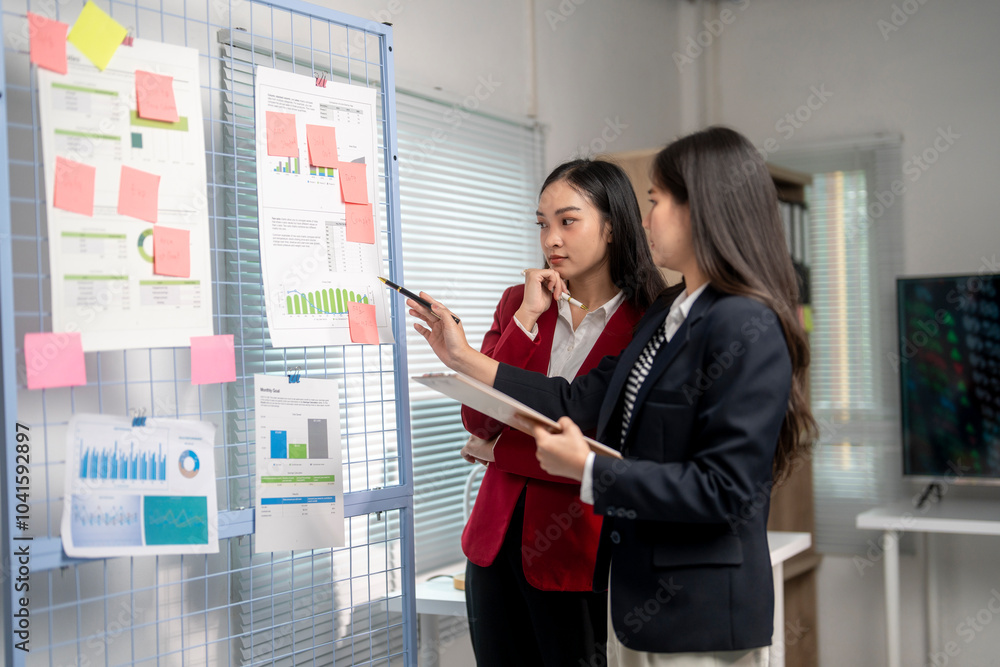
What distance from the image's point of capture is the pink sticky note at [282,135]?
1.54m

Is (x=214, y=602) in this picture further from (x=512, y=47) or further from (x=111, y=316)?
(x=512, y=47)

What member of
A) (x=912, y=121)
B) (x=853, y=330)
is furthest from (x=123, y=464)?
(x=912, y=121)

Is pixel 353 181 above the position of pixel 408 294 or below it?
above

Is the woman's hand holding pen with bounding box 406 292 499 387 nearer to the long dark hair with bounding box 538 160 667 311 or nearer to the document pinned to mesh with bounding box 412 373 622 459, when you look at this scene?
the document pinned to mesh with bounding box 412 373 622 459

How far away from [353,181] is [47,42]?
1.92 feet

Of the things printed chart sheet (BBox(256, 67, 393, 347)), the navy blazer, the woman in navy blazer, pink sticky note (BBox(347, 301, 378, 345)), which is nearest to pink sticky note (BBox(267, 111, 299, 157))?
printed chart sheet (BBox(256, 67, 393, 347))

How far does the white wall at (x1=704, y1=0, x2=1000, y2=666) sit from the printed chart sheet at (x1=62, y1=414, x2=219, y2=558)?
9.96ft

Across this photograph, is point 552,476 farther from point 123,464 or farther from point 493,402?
point 123,464

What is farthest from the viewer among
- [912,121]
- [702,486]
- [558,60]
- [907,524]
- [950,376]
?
[912,121]

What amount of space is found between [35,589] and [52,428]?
285 millimetres

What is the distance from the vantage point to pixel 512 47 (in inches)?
118

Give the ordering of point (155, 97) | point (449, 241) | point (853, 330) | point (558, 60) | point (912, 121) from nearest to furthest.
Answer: point (155, 97), point (449, 241), point (558, 60), point (912, 121), point (853, 330)

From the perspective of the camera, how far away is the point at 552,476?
1591mm

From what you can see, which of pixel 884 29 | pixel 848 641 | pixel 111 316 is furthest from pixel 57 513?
pixel 884 29
